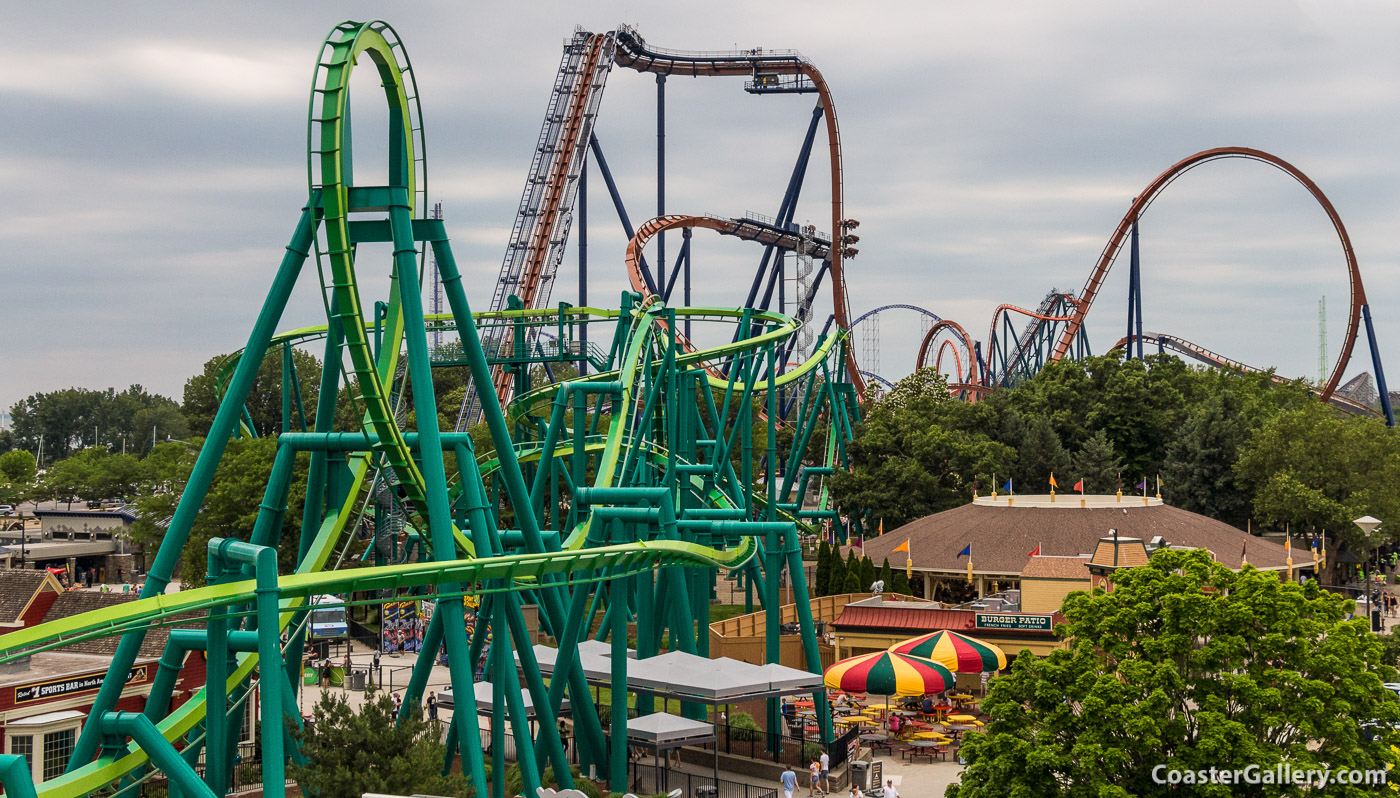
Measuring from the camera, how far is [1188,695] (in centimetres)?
1766

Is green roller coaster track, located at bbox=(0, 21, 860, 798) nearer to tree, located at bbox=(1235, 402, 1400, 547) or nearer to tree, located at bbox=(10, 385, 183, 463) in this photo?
tree, located at bbox=(1235, 402, 1400, 547)

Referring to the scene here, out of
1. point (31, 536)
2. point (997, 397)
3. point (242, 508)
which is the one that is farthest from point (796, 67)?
point (31, 536)

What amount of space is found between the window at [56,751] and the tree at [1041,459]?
4352 cm

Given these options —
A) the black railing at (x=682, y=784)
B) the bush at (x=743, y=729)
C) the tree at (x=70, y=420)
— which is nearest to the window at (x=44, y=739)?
the black railing at (x=682, y=784)

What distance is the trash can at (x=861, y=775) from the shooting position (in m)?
25.6

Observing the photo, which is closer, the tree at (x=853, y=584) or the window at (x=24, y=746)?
the window at (x=24, y=746)

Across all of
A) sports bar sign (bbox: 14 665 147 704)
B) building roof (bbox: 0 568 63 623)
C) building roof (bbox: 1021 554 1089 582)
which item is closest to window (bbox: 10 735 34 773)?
sports bar sign (bbox: 14 665 147 704)

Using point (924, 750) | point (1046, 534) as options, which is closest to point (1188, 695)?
point (924, 750)

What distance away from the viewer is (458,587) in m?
18.3

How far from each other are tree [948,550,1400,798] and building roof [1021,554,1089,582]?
1772cm

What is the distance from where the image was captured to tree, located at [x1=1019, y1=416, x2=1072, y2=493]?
194ft

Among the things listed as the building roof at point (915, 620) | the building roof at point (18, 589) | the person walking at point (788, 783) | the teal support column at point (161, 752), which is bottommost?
the person walking at point (788, 783)

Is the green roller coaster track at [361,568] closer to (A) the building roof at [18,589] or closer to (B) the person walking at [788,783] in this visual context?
(B) the person walking at [788,783]

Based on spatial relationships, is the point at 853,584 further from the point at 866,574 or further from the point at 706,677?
the point at 706,677
